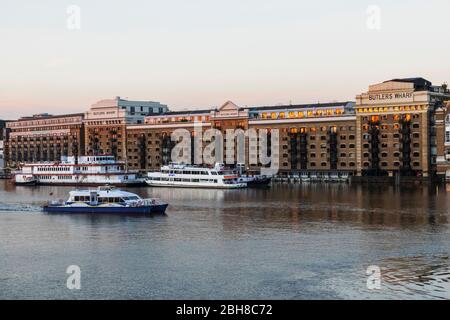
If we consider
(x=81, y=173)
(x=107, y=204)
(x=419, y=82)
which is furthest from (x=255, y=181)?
A: (x=107, y=204)

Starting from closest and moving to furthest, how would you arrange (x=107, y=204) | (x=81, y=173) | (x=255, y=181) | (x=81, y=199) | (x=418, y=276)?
(x=418, y=276)
(x=107, y=204)
(x=81, y=199)
(x=255, y=181)
(x=81, y=173)

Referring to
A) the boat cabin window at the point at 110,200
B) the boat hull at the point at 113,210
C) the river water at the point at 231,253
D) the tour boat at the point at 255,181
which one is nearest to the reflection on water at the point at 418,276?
the river water at the point at 231,253

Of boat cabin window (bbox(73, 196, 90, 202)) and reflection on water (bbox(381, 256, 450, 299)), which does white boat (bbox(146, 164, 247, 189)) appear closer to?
boat cabin window (bbox(73, 196, 90, 202))

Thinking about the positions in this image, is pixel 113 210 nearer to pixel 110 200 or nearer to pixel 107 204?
pixel 107 204

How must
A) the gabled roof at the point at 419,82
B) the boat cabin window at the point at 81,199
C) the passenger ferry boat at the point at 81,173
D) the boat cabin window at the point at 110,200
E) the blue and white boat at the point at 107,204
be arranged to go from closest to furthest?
the blue and white boat at the point at 107,204, the boat cabin window at the point at 110,200, the boat cabin window at the point at 81,199, the passenger ferry boat at the point at 81,173, the gabled roof at the point at 419,82

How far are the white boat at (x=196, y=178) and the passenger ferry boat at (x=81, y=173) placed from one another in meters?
7.17

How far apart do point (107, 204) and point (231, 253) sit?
119 feet

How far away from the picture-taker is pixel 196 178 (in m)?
166

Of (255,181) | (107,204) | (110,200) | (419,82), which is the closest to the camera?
(107,204)

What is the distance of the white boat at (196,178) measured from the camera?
161250 mm

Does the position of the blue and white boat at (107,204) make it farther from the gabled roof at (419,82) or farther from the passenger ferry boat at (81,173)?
the gabled roof at (419,82)

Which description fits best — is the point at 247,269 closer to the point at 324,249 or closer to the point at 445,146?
the point at 324,249

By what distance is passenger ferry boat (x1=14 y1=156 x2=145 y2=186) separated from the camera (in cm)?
17900
